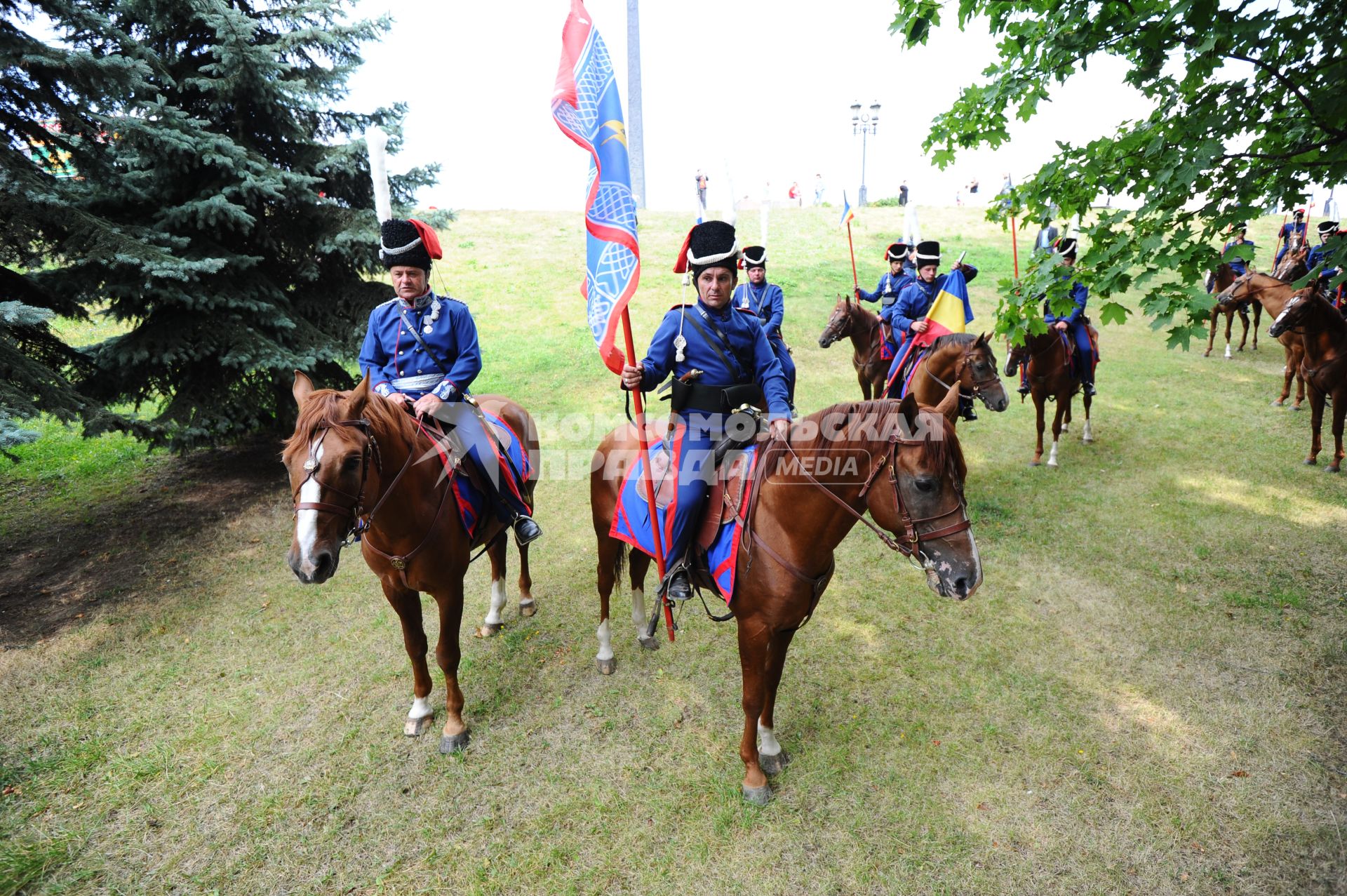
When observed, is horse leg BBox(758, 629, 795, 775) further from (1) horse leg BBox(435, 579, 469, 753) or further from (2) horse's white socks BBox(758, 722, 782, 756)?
(1) horse leg BBox(435, 579, 469, 753)

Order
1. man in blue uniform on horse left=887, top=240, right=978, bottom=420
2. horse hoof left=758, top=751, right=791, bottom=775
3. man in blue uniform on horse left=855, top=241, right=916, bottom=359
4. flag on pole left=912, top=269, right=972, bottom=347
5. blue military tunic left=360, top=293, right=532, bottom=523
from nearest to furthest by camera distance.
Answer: horse hoof left=758, top=751, right=791, bottom=775
blue military tunic left=360, top=293, right=532, bottom=523
flag on pole left=912, top=269, right=972, bottom=347
man in blue uniform on horse left=887, top=240, right=978, bottom=420
man in blue uniform on horse left=855, top=241, right=916, bottom=359

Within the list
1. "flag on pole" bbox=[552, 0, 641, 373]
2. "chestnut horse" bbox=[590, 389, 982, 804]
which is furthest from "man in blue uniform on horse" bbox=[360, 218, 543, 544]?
"chestnut horse" bbox=[590, 389, 982, 804]

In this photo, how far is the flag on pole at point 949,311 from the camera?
25.5 feet

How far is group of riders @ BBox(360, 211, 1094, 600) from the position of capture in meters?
4.08

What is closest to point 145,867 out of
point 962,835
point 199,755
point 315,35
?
point 199,755

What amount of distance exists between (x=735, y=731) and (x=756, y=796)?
25.7 inches

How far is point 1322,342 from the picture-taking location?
8.12 m

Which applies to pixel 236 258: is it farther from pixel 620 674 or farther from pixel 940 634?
pixel 940 634

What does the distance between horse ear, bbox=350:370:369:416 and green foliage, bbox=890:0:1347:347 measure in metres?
4.44

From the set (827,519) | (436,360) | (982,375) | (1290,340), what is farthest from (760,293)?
(1290,340)

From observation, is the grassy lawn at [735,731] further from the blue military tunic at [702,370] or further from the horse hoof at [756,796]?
the blue military tunic at [702,370]

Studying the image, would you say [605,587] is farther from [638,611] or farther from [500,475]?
[500,475]

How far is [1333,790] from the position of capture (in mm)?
3949

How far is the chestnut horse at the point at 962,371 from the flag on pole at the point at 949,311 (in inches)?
14.9
